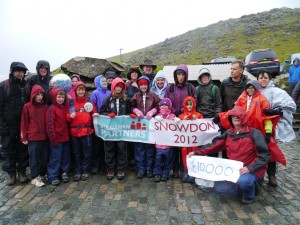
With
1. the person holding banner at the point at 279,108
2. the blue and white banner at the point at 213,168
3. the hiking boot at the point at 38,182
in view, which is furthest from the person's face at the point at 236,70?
the hiking boot at the point at 38,182

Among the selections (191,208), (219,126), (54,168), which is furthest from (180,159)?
(54,168)

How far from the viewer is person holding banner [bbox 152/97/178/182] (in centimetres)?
563

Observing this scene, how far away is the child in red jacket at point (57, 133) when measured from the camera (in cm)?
538

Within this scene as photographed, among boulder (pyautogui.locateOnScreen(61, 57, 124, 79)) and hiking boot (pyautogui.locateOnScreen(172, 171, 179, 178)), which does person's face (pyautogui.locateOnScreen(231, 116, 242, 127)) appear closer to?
hiking boot (pyautogui.locateOnScreen(172, 171, 179, 178))

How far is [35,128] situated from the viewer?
5332mm

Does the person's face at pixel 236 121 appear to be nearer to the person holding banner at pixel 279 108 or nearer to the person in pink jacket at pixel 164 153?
the person holding banner at pixel 279 108

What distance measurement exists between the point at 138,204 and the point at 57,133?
225 centimetres

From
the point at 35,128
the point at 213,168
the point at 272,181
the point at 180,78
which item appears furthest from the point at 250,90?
the point at 35,128

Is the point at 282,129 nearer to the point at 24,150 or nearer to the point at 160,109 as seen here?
the point at 160,109

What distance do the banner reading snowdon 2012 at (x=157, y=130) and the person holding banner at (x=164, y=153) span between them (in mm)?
110

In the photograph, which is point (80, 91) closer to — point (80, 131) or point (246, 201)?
point (80, 131)

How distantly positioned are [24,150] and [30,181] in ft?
2.22

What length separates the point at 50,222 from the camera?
4.07 m

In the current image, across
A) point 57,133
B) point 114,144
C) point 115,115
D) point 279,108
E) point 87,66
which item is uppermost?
point 87,66
